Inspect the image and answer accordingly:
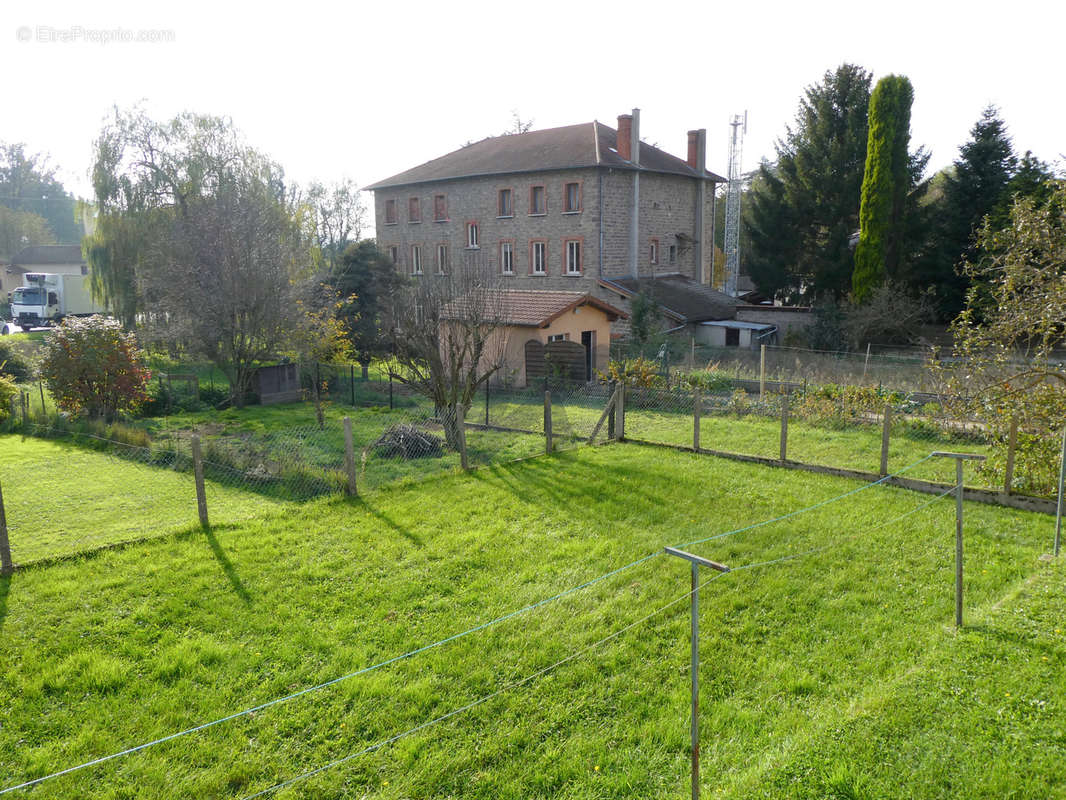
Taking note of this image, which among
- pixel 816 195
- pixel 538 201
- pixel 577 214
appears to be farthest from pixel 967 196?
pixel 538 201

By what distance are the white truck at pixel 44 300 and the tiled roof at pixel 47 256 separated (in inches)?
975

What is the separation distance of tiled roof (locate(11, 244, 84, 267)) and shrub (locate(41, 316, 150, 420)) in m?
57.9

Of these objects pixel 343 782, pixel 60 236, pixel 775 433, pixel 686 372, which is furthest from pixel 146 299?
pixel 60 236

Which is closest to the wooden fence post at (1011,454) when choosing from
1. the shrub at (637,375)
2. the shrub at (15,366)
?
the shrub at (637,375)

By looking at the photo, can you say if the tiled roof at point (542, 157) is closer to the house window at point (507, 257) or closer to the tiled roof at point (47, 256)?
the house window at point (507, 257)

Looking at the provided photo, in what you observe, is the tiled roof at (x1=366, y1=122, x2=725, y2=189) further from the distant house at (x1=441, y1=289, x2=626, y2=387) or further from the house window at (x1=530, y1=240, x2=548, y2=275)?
the distant house at (x1=441, y1=289, x2=626, y2=387)

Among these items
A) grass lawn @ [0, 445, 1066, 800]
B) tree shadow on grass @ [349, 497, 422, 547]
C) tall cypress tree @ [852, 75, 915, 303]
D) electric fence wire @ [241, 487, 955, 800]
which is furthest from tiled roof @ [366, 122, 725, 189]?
electric fence wire @ [241, 487, 955, 800]

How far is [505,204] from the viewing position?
125 ft

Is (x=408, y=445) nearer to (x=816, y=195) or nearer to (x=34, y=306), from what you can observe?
(x=816, y=195)

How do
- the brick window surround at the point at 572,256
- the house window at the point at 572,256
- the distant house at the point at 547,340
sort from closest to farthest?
the distant house at the point at 547,340 < the brick window surround at the point at 572,256 < the house window at the point at 572,256

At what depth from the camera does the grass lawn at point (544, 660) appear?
455 cm

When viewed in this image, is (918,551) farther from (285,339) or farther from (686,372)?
(285,339)

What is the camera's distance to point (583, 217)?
34938 millimetres

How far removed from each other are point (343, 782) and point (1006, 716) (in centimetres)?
439
